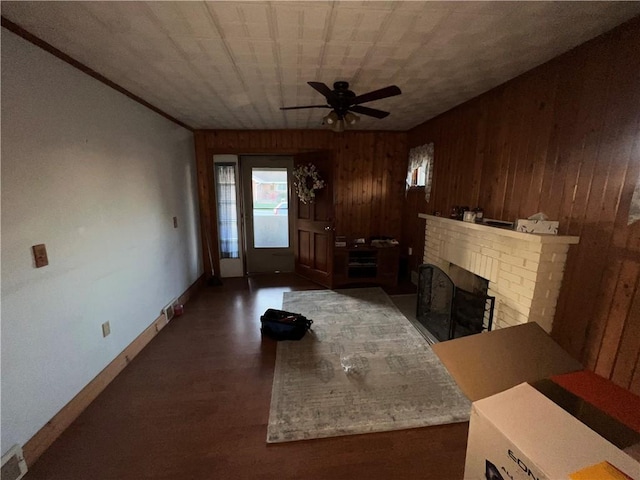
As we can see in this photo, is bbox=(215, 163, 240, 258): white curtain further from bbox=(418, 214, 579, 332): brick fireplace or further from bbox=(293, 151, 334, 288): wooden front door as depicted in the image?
bbox=(418, 214, 579, 332): brick fireplace

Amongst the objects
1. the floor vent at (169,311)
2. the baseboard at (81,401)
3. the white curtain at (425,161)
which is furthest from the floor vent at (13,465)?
the white curtain at (425,161)

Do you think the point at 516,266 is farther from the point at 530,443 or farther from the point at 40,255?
the point at 40,255

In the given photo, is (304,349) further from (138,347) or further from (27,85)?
(27,85)

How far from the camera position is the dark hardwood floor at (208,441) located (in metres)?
1.48

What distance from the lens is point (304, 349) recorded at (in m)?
2.58

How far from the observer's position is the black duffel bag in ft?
8.93

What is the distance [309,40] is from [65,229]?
1.97 m

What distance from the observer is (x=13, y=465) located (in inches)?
54.6

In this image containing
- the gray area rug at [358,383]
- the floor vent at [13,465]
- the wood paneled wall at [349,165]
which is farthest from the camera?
the wood paneled wall at [349,165]

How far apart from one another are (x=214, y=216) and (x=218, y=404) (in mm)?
3092

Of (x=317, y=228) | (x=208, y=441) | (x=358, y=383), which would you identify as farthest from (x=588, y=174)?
(x=317, y=228)

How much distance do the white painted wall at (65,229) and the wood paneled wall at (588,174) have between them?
329cm

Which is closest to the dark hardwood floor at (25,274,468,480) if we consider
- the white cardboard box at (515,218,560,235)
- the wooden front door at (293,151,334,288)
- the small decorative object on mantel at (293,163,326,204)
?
the white cardboard box at (515,218,560,235)

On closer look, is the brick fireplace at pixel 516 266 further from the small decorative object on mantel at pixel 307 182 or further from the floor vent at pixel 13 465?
the floor vent at pixel 13 465
